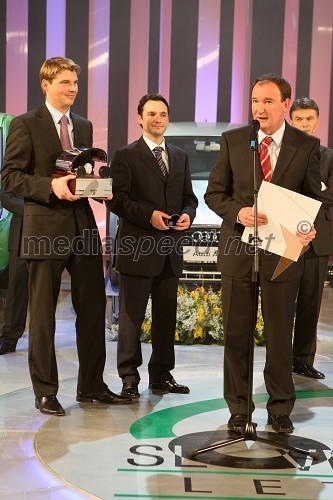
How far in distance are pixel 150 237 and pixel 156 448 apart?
4.89 ft

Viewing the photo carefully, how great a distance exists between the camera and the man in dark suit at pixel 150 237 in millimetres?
5445

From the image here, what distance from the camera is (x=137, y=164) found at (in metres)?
5.51

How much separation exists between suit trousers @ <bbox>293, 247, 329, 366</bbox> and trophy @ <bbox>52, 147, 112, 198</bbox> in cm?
191

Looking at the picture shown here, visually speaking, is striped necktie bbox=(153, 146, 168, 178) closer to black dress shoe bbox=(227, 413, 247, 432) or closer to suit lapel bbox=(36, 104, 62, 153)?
suit lapel bbox=(36, 104, 62, 153)

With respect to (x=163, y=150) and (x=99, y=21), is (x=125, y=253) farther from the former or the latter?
(x=99, y=21)

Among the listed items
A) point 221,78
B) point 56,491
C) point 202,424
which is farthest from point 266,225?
point 221,78

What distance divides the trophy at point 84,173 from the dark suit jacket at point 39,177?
0.42 feet

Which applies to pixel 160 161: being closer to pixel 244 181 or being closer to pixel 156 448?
pixel 244 181

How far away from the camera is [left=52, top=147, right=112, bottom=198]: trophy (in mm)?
4789


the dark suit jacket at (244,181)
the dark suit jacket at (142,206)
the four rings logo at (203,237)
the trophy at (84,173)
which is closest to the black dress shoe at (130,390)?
the dark suit jacket at (142,206)

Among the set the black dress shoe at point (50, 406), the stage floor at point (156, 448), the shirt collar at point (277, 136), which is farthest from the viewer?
the black dress shoe at point (50, 406)

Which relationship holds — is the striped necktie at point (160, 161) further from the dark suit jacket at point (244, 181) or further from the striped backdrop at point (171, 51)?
the striped backdrop at point (171, 51)

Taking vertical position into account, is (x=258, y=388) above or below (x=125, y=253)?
below

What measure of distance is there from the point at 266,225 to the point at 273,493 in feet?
4.35
